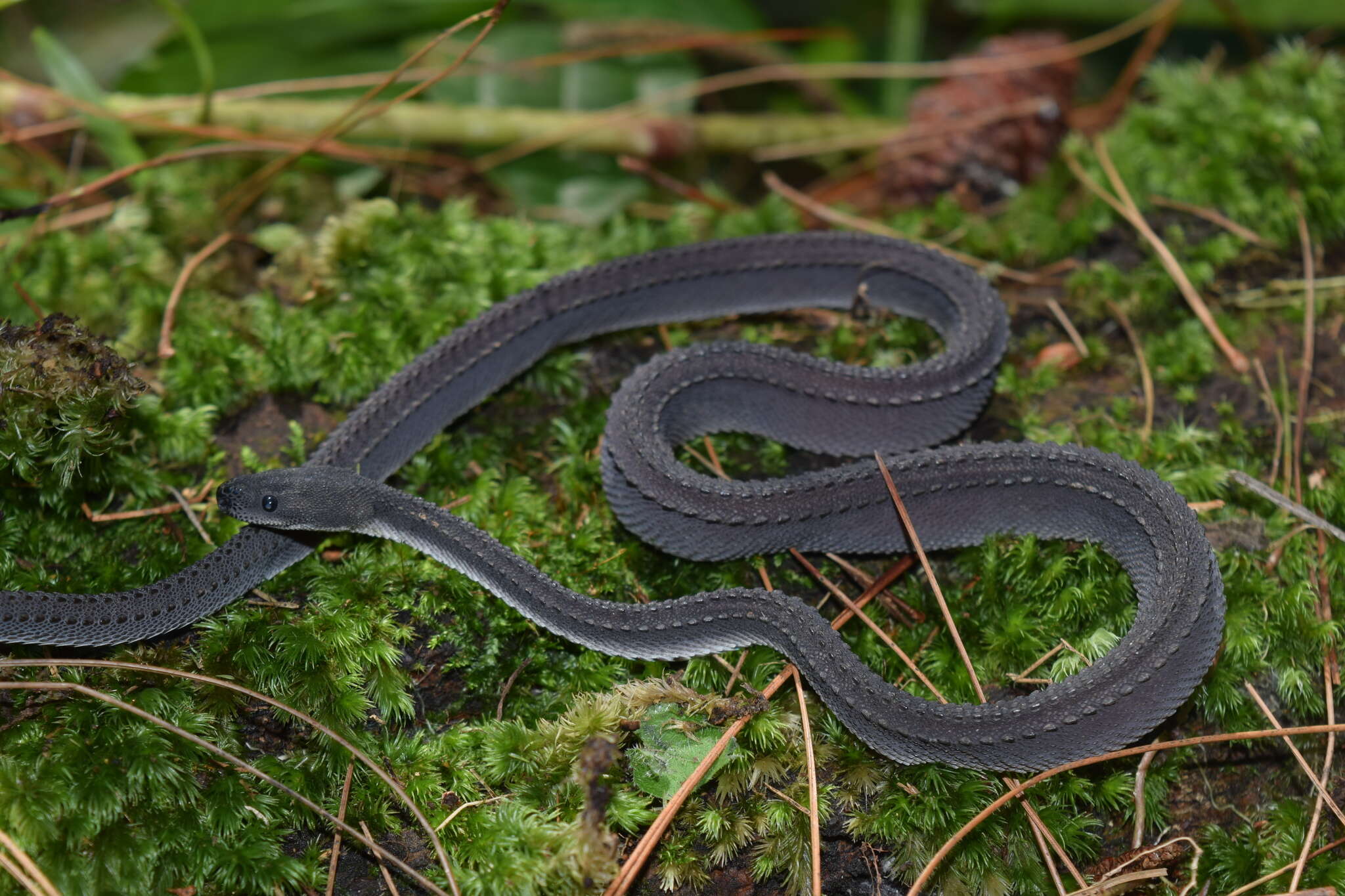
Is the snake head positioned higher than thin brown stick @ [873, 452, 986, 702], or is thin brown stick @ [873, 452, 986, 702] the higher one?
the snake head

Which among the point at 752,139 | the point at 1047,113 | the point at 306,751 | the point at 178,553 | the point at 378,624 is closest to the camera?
the point at 306,751

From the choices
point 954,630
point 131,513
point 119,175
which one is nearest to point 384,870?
point 131,513

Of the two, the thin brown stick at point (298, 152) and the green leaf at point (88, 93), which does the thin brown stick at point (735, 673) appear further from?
the green leaf at point (88, 93)

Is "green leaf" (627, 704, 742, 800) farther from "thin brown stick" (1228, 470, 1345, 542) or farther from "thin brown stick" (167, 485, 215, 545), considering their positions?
"thin brown stick" (1228, 470, 1345, 542)

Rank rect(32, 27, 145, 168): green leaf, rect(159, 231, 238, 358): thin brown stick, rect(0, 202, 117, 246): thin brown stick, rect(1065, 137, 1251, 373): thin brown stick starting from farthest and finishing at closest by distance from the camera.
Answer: rect(32, 27, 145, 168): green leaf, rect(0, 202, 117, 246): thin brown stick, rect(1065, 137, 1251, 373): thin brown stick, rect(159, 231, 238, 358): thin brown stick

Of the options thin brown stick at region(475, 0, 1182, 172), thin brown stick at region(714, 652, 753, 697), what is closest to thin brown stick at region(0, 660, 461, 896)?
thin brown stick at region(714, 652, 753, 697)

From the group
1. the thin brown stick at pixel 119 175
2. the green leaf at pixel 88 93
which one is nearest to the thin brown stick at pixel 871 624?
the thin brown stick at pixel 119 175

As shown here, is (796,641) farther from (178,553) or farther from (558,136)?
(558,136)

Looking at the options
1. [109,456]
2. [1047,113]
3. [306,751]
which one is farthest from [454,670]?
[1047,113]
